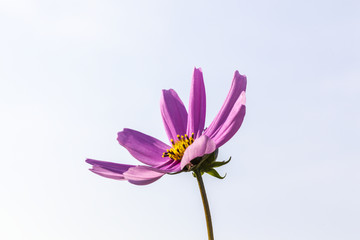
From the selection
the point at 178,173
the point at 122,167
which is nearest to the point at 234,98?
the point at 178,173

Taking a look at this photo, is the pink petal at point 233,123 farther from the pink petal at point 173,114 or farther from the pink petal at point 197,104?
the pink petal at point 173,114

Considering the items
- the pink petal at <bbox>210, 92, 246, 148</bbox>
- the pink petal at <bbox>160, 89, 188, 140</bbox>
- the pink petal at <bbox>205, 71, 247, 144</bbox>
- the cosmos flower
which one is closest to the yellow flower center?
the cosmos flower

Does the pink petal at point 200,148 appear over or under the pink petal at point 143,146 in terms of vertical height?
under

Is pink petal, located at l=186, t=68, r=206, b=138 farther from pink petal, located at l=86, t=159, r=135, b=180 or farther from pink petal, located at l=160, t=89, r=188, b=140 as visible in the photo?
pink petal, located at l=86, t=159, r=135, b=180

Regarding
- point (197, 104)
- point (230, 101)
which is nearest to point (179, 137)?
point (197, 104)

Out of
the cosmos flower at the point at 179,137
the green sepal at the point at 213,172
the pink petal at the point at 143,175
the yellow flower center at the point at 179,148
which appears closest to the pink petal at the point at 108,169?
the cosmos flower at the point at 179,137

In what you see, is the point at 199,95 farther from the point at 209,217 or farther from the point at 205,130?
the point at 209,217
